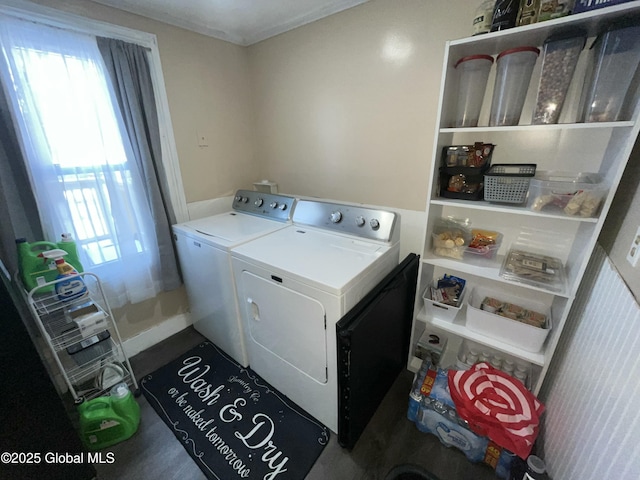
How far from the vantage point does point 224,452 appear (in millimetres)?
1408

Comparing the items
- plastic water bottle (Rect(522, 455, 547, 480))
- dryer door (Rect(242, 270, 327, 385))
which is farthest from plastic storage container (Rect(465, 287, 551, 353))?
dryer door (Rect(242, 270, 327, 385))

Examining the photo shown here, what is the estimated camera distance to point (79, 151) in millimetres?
1569

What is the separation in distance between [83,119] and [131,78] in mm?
391

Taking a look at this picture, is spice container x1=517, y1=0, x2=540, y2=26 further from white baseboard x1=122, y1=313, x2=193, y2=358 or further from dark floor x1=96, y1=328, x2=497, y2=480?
white baseboard x1=122, y1=313, x2=193, y2=358

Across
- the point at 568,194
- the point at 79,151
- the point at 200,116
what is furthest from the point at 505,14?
the point at 79,151

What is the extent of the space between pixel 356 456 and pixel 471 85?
76.9 inches

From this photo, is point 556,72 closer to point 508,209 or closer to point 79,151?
point 508,209

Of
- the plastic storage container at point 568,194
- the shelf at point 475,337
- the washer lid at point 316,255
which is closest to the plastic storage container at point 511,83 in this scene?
the plastic storage container at point 568,194

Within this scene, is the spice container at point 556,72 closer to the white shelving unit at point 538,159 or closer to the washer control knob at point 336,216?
the white shelving unit at point 538,159

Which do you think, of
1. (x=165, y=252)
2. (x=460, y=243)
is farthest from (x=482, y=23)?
(x=165, y=252)

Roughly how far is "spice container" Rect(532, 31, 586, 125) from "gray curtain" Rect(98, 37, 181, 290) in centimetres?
218

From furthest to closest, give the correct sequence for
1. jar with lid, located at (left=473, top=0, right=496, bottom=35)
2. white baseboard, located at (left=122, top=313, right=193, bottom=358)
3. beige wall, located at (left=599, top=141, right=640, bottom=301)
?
white baseboard, located at (left=122, top=313, right=193, bottom=358) → jar with lid, located at (left=473, top=0, right=496, bottom=35) → beige wall, located at (left=599, top=141, right=640, bottom=301)

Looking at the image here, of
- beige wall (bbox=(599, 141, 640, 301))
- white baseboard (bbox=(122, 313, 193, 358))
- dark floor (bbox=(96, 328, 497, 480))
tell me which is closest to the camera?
beige wall (bbox=(599, 141, 640, 301))

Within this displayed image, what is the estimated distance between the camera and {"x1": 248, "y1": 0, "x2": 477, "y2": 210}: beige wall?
152 centimetres
